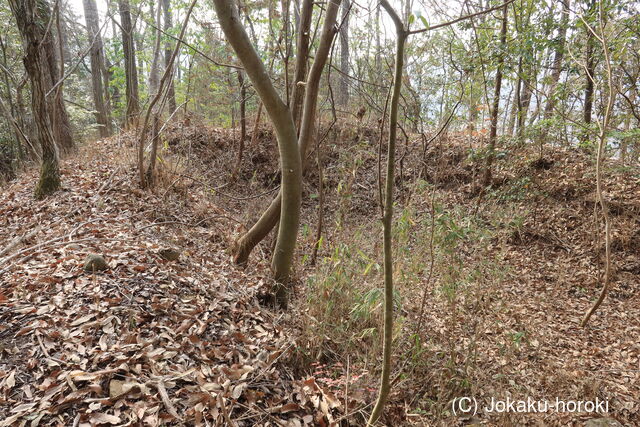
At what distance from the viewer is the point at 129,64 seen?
23.7 feet

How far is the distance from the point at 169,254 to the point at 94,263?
59 centimetres

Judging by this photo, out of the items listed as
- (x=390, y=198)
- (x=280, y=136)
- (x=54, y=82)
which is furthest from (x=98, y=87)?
(x=390, y=198)

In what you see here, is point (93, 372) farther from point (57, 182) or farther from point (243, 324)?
point (57, 182)

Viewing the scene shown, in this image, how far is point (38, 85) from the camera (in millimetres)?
3600

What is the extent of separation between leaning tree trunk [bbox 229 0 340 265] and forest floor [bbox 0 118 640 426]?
0.86ft

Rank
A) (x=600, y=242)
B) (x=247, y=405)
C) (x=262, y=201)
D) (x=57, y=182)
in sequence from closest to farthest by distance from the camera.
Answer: (x=247, y=405), (x=57, y=182), (x=600, y=242), (x=262, y=201)

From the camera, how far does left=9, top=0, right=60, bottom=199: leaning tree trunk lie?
3441 mm

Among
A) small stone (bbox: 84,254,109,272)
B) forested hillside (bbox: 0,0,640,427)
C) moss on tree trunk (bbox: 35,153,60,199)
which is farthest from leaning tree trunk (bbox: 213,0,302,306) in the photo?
moss on tree trunk (bbox: 35,153,60,199)

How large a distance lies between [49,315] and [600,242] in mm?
6144

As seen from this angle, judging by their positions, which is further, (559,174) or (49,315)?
(559,174)

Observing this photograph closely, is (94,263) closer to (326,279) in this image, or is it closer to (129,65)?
(326,279)

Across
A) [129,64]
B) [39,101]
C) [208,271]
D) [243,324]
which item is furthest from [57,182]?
[129,64]

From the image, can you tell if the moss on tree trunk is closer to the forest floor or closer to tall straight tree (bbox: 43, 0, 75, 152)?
the forest floor

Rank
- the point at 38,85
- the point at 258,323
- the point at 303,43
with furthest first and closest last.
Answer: the point at 38,85
the point at 303,43
the point at 258,323
